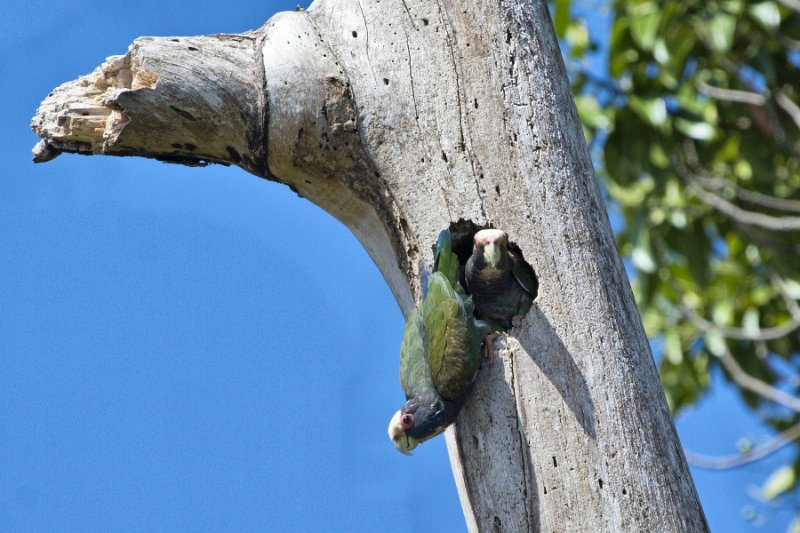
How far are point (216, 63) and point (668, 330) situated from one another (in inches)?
99.2

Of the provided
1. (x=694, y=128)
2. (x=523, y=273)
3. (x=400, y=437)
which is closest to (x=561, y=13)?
(x=694, y=128)

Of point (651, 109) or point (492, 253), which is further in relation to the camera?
point (651, 109)

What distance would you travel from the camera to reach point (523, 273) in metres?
1.89

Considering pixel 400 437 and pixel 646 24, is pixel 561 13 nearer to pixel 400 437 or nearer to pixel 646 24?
pixel 646 24

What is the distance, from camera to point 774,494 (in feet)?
13.4

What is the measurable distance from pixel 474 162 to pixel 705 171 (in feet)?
6.85

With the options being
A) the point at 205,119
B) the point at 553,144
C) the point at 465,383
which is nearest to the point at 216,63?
the point at 205,119

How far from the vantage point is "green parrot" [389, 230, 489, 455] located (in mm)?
1825

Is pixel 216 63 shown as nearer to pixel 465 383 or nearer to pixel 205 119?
pixel 205 119

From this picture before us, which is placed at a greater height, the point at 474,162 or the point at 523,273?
the point at 474,162

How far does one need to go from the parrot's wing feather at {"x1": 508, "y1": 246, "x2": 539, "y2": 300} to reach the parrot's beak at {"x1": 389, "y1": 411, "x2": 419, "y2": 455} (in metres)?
0.37

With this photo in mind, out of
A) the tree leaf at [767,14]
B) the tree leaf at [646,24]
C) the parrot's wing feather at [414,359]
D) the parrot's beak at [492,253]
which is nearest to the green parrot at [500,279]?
the parrot's beak at [492,253]

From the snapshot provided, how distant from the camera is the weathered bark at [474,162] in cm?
175

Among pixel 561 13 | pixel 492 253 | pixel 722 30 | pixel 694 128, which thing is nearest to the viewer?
pixel 492 253
